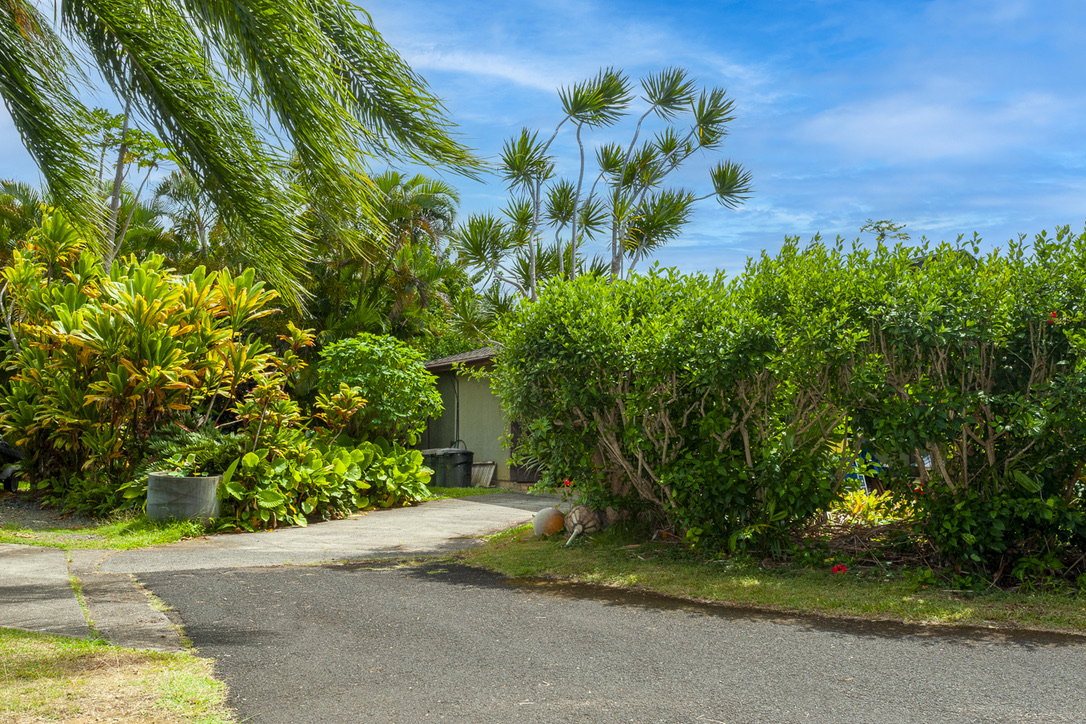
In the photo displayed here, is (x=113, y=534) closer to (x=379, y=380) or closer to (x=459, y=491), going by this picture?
(x=379, y=380)

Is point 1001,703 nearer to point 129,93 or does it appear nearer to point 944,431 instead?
point 944,431

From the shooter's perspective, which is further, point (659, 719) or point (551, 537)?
point (551, 537)

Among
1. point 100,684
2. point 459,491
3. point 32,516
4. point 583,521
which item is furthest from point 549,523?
point 32,516

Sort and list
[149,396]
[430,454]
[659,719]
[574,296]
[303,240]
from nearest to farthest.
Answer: [659,719], [303,240], [574,296], [149,396], [430,454]

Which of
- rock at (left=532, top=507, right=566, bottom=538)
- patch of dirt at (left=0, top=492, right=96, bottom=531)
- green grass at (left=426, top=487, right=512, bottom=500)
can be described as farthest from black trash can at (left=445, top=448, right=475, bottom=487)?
rock at (left=532, top=507, right=566, bottom=538)

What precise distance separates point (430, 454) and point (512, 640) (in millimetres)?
11346

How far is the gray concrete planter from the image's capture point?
9.60m

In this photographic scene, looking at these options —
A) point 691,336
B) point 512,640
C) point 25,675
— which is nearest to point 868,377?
point 691,336

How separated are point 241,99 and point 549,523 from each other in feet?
16.7

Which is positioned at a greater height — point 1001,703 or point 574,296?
point 574,296

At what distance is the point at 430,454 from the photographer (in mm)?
15977

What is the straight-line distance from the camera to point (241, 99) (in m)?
5.81

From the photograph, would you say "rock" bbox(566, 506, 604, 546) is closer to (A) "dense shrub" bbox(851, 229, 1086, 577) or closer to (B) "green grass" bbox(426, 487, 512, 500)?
(A) "dense shrub" bbox(851, 229, 1086, 577)

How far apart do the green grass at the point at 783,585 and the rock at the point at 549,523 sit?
0.41 m
